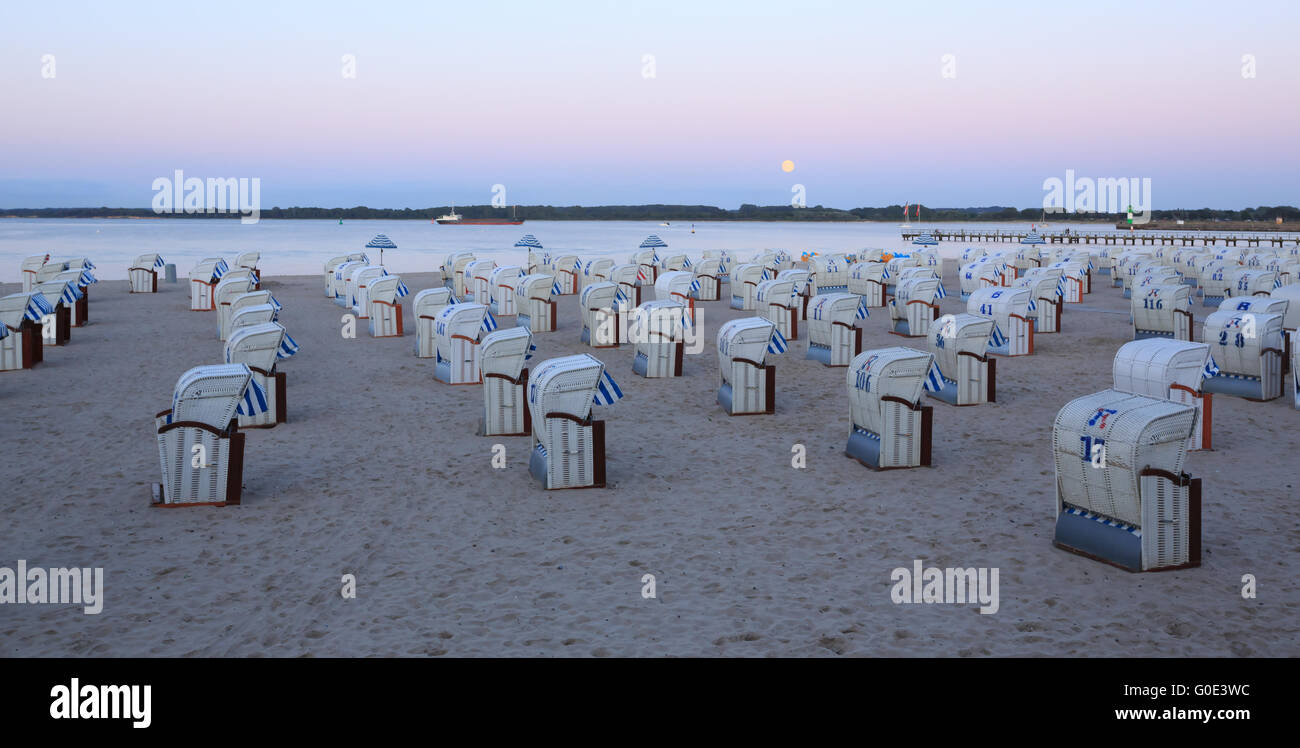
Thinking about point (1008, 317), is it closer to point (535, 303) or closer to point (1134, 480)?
point (535, 303)

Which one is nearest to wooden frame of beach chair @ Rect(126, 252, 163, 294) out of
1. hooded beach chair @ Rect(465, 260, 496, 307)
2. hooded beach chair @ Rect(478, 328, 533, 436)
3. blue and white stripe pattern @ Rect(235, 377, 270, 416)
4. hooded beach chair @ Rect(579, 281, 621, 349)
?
hooded beach chair @ Rect(465, 260, 496, 307)

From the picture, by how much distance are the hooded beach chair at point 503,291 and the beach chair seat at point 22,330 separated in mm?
11029

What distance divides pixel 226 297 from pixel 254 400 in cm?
1109

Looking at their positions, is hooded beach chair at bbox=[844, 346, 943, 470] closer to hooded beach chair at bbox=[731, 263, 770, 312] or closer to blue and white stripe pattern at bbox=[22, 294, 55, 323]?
blue and white stripe pattern at bbox=[22, 294, 55, 323]

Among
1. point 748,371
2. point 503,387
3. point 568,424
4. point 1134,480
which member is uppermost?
point 748,371

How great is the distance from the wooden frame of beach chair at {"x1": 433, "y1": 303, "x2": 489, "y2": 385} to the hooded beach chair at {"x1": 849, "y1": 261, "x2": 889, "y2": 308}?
1530cm

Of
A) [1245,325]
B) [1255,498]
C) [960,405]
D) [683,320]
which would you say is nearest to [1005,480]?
[1255,498]

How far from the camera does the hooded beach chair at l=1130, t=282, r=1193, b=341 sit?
59.2 feet

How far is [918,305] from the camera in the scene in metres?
21.5

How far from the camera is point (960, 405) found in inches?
553

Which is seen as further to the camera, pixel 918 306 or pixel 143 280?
pixel 143 280

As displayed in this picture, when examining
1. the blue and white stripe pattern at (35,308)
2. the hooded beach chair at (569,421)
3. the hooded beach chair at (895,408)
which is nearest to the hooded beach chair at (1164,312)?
the hooded beach chair at (895,408)

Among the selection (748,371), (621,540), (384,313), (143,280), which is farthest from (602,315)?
(143,280)
